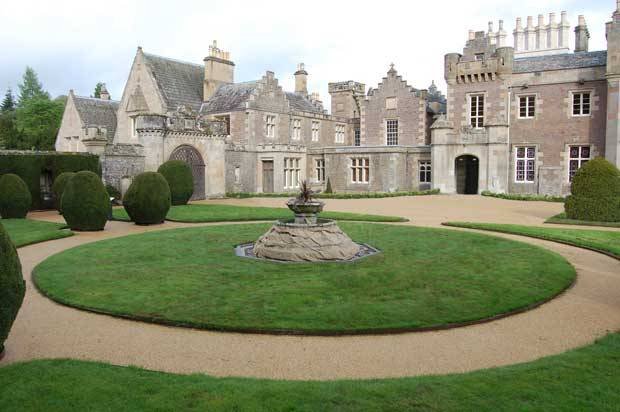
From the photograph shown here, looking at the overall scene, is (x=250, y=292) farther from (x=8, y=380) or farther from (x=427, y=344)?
(x=8, y=380)

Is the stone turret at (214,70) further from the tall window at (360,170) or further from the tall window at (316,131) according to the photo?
the tall window at (360,170)

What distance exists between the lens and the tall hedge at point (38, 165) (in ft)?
85.1

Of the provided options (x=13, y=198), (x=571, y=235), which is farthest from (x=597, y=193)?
(x=13, y=198)

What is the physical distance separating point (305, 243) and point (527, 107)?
2762 centimetres

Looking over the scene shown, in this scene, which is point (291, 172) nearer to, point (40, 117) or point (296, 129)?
point (296, 129)

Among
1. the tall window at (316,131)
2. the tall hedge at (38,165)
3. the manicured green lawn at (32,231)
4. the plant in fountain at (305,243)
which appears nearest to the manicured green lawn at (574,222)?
the plant in fountain at (305,243)

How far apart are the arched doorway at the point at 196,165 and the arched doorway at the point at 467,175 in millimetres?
17406

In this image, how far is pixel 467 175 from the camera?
38656 millimetres

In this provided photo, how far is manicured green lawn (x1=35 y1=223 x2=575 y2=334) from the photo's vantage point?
27.6 feet

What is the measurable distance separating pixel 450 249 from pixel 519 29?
4010cm

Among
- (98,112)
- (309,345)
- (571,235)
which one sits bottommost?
(309,345)

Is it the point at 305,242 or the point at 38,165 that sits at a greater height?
the point at 38,165

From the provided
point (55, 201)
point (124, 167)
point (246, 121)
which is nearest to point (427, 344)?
point (55, 201)

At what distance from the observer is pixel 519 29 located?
47812mm
